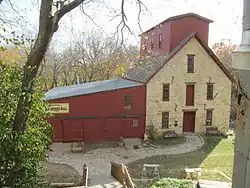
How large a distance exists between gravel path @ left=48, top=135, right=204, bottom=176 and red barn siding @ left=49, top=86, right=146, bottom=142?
4.26 feet

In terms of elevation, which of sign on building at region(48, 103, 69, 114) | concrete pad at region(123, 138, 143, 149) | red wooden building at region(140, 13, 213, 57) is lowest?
concrete pad at region(123, 138, 143, 149)

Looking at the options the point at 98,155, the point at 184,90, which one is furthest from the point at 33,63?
the point at 184,90

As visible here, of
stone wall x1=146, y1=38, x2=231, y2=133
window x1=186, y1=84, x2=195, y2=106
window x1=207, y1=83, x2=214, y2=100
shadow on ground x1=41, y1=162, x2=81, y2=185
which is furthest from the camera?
window x1=207, y1=83, x2=214, y2=100

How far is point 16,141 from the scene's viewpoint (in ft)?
25.2

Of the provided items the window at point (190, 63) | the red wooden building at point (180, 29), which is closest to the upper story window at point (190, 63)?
the window at point (190, 63)

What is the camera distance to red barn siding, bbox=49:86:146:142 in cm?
2206

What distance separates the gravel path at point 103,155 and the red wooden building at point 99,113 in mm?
1438

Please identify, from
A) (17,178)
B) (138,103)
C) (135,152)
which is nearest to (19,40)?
(17,178)

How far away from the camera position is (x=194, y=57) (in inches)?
960

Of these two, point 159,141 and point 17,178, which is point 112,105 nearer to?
point 159,141

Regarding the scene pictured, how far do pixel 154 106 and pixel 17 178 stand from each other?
16.6 metres

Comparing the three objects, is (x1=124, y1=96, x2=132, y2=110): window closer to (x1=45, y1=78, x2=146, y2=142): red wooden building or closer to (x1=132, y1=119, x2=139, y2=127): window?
(x1=45, y1=78, x2=146, y2=142): red wooden building

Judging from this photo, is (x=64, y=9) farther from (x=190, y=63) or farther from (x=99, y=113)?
(x=190, y=63)

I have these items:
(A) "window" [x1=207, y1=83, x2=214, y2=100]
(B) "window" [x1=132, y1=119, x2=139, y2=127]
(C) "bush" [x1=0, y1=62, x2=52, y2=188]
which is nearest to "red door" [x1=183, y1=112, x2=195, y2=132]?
(A) "window" [x1=207, y1=83, x2=214, y2=100]
